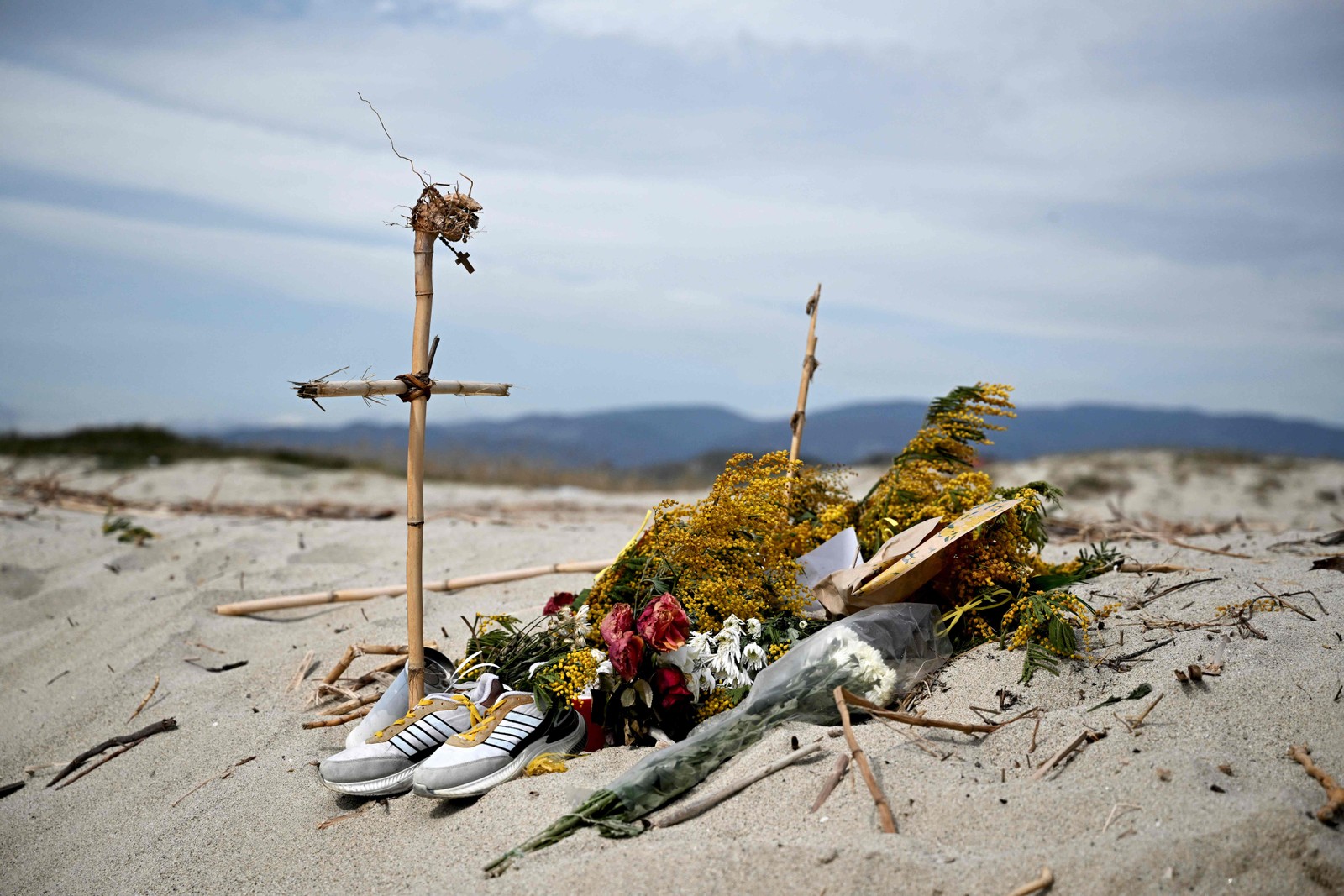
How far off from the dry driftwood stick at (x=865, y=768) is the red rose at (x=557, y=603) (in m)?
1.45

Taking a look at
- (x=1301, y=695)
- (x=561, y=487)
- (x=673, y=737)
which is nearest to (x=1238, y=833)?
(x=1301, y=695)

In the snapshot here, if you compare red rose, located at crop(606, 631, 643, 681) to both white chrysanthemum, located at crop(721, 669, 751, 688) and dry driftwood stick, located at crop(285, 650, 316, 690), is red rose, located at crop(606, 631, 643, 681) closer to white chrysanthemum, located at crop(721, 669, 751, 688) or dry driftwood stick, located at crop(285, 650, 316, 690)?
white chrysanthemum, located at crop(721, 669, 751, 688)

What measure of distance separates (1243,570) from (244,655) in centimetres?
536

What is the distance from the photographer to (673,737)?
3.28m

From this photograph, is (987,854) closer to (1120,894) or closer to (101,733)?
(1120,894)

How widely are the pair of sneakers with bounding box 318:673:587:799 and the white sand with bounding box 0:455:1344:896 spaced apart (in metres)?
0.09

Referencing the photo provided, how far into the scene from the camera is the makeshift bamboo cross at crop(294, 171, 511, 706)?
128 inches

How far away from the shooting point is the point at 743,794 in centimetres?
264

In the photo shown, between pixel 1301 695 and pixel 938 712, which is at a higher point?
pixel 1301 695

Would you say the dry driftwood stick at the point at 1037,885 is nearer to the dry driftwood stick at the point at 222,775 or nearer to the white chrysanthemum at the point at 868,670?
the white chrysanthemum at the point at 868,670

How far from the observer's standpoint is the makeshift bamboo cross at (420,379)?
326cm

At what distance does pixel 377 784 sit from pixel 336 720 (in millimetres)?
887

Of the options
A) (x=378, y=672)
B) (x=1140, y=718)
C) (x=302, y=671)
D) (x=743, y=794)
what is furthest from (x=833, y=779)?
(x=302, y=671)

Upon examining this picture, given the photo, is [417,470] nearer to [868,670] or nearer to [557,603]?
[557,603]
